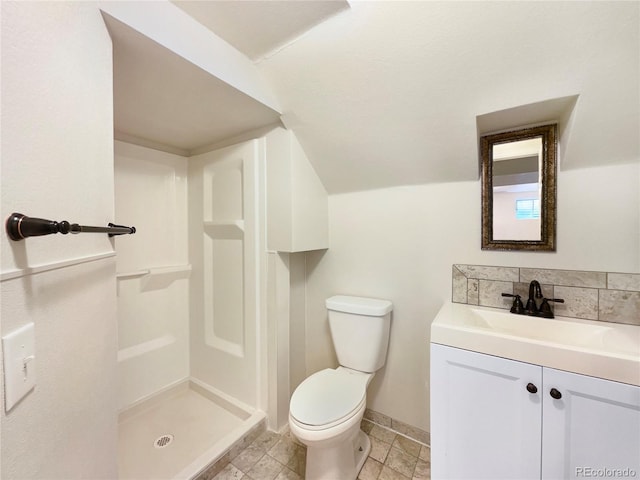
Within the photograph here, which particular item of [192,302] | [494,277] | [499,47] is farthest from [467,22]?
[192,302]

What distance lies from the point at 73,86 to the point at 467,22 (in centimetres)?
126

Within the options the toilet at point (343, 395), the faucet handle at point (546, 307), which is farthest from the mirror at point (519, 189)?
the toilet at point (343, 395)

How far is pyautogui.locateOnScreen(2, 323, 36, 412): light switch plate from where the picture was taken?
0.44m

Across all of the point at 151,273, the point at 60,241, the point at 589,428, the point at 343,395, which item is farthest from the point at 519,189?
the point at 151,273

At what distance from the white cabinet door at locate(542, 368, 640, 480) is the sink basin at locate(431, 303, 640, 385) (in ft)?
0.12

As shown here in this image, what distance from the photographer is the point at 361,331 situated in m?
1.51

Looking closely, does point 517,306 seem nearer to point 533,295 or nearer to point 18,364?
point 533,295

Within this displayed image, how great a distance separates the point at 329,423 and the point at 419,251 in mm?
995

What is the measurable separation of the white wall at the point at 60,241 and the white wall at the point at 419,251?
124cm

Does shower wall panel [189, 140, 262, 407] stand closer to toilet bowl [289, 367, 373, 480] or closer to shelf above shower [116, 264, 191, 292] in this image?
shelf above shower [116, 264, 191, 292]

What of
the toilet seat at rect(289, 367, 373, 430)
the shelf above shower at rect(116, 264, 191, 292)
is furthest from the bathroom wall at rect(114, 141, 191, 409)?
the toilet seat at rect(289, 367, 373, 430)

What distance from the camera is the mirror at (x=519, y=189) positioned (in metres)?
1.22

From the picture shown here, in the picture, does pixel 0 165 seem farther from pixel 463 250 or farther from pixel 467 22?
pixel 463 250

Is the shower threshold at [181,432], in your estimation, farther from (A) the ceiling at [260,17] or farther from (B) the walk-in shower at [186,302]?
(A) the ceiling at [260,17]
